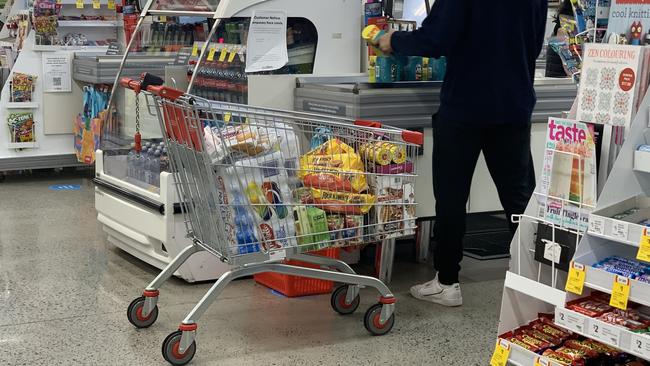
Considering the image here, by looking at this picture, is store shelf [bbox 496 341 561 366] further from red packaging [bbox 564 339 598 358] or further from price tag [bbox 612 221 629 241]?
price tag [bbox 612 221 629 241]

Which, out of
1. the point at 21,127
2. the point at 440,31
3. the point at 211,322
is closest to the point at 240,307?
the point at 211,322

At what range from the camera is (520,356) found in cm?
280

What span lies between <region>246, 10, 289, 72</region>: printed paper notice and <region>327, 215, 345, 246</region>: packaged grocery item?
133cm

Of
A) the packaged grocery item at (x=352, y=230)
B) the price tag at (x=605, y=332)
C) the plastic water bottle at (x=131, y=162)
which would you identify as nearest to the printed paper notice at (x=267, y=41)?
the plastic water bottle at (x=131, y=162)

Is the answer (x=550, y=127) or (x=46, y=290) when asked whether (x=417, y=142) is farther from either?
(x=46, y=290)

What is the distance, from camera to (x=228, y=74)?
4711mm

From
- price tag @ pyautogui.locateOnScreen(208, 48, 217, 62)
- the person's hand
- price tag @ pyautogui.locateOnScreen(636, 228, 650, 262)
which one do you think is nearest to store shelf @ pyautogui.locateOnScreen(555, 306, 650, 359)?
price tag @ pyautogui.locateOnScreen(636, 228, 650, 262)

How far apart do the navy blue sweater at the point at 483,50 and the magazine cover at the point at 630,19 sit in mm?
1192

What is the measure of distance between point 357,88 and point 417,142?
0.77 metres

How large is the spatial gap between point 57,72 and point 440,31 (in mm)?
4657

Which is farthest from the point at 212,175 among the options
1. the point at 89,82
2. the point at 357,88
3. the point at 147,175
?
the point at 89,82

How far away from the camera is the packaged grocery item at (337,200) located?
3.58 metres

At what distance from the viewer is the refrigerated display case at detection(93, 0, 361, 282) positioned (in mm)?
4566

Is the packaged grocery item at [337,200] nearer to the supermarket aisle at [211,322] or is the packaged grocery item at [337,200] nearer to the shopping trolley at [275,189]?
the shopping trolley at [275,189]
